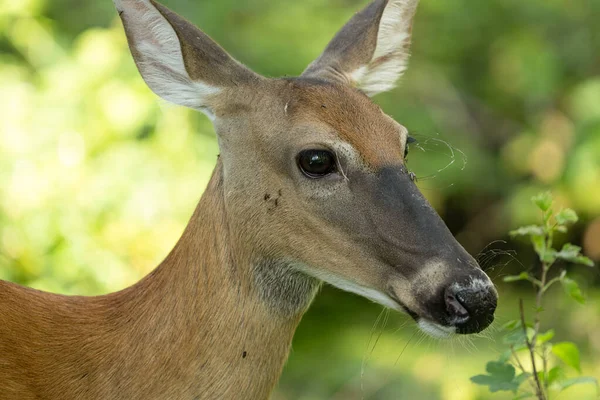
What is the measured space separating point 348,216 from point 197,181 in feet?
11.3

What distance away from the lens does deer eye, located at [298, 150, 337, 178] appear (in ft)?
12.2

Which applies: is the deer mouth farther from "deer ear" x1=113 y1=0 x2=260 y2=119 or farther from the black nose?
"deer ear" x1=113 y1=0 x2=260 y2=119

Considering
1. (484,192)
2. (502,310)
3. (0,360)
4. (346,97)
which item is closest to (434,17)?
(484,192)

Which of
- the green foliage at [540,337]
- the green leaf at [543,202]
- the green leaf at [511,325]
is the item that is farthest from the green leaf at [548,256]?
the green leaf at [511,325]

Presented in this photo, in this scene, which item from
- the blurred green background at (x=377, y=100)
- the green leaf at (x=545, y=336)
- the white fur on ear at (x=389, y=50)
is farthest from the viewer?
the blurred green background at (x=377, y=100)

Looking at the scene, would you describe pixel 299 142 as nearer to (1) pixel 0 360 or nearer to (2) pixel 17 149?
(1) pixel 0 360

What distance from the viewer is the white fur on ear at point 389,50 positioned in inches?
186

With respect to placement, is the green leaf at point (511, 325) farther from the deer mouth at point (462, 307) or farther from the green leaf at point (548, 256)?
the deer mouth at point (462, 307)

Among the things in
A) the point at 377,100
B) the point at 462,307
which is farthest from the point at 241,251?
the point at 377,100

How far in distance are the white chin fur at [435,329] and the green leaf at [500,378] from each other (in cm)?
49

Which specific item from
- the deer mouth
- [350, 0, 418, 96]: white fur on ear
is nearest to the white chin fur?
the deer mouth

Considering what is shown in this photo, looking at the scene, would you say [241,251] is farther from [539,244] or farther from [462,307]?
[539,244]

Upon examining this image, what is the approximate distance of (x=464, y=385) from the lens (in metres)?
5.93

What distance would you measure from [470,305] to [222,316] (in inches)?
37.1
